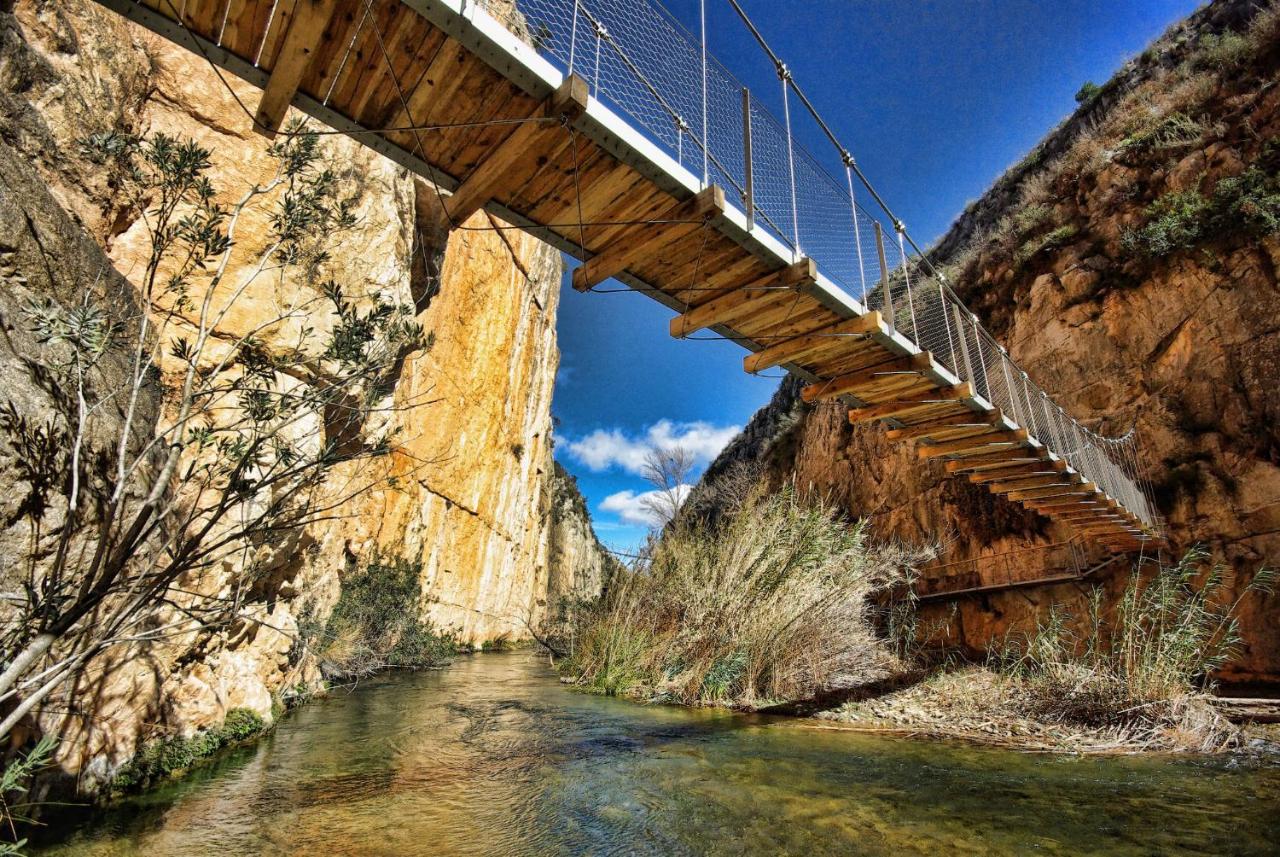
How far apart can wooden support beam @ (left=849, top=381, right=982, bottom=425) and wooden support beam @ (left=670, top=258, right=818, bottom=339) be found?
1941mm

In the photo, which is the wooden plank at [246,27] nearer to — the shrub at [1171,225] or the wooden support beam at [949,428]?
the wooden support beam at [949,428]

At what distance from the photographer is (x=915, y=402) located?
5.41 m

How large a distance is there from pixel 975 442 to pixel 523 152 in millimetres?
5158

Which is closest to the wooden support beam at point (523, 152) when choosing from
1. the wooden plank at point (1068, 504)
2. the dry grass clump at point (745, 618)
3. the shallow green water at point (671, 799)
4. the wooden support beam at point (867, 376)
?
the wooden support beam at point (867, 376)

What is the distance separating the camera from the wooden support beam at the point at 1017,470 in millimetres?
6248

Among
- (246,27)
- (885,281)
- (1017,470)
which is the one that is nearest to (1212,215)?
(1017,470)

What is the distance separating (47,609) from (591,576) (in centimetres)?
3356

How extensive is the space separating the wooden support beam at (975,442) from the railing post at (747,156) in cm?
368

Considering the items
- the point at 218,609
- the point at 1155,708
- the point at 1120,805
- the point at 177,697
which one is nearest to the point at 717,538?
the point at 1155,708

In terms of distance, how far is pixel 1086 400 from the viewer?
1012 centimetres

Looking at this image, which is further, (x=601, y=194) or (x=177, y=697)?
(x=177, y=697)

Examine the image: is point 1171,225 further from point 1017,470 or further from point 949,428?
point 949,428

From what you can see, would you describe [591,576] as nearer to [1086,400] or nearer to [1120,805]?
[1086,400]

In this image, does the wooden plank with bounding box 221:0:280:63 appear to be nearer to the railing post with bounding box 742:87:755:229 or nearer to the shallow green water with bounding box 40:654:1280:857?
the railing post with bounding box 742:87:755:229
